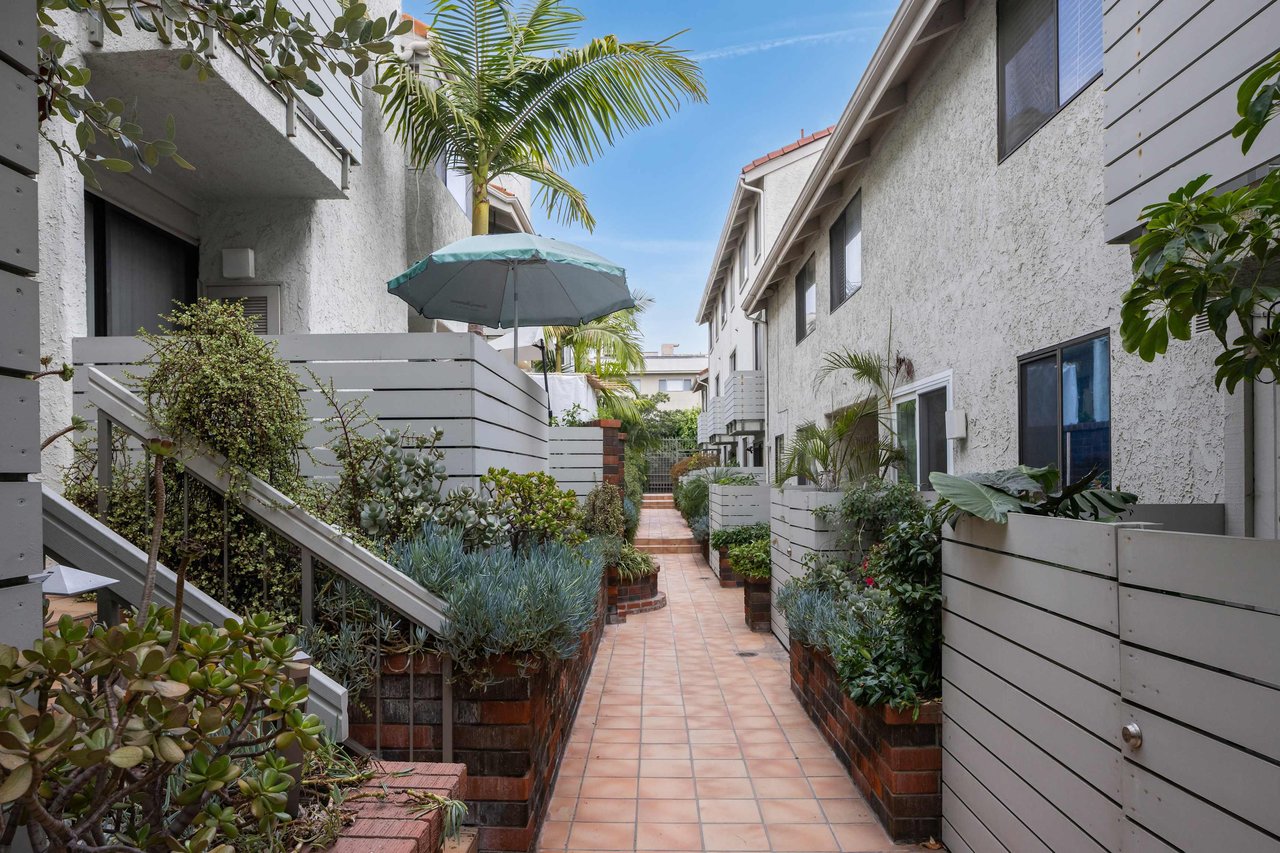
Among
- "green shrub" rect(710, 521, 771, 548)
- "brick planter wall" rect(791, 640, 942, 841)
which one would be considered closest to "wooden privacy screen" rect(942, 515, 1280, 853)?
"brick planter wall" rect(791, 640, 942, 841)

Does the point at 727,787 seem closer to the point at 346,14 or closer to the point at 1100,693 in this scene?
the point at 1100,693

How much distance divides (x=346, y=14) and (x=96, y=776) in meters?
1.98

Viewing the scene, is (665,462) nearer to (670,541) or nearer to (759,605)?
(670,541)

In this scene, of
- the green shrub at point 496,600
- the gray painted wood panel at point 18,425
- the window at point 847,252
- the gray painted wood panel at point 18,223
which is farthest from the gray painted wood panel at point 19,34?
the window at point 847,252

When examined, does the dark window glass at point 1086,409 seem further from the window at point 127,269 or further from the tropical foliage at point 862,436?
the window at point 127,269

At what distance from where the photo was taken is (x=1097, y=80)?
164 inches

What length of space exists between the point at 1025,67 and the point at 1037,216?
3.89 feet

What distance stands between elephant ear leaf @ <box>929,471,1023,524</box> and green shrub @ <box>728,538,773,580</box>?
4.96 meters

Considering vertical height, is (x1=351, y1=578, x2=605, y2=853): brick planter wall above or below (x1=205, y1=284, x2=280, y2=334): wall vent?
below

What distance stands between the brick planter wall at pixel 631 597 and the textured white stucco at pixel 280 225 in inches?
162

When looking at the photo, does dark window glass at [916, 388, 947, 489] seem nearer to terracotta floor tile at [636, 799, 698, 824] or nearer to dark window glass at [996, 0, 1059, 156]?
dark window glass at [996, 0, 1059, 156]

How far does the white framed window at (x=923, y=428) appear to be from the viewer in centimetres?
635

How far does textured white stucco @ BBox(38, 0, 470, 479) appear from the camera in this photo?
4.19m

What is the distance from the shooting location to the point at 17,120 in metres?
1.47
